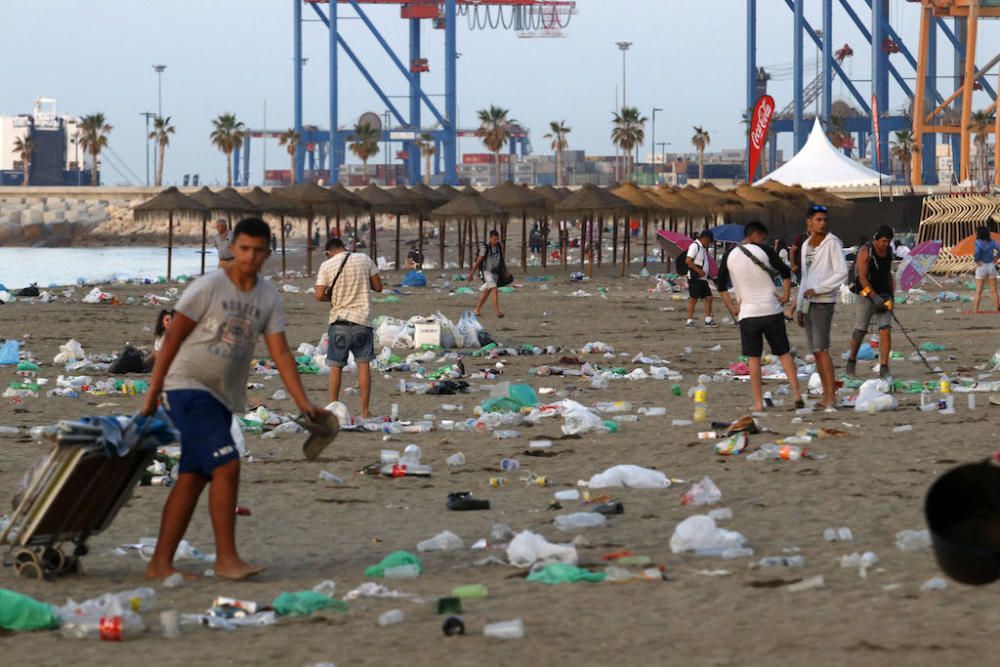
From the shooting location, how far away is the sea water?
49125mm

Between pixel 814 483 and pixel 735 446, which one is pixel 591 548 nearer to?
pixel 814 483

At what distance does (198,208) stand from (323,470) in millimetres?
33089

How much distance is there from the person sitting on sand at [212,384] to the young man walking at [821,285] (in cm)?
600

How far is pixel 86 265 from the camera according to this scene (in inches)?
2562

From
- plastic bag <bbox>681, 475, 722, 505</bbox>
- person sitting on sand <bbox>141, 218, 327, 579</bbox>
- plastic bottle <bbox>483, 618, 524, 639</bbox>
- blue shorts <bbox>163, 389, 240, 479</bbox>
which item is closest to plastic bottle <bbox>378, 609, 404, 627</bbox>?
plastic bottle <bbox>483, 618, 524, 639</bbox>

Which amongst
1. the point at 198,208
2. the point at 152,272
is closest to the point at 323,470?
the point at 198,208

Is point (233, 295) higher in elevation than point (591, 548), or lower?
higher

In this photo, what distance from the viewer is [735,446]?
31.1 feet

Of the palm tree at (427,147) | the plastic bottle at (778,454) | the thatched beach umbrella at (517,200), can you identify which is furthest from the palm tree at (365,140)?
the plastic bottle at (778,454)

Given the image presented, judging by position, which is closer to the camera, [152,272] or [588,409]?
[588,409]

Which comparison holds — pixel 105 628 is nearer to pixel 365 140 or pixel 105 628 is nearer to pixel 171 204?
pixel 171 204

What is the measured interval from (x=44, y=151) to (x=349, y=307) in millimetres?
138395

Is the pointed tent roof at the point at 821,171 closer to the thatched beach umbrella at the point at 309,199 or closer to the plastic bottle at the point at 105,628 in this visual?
the thatched beach umbrella at the point at 309,199

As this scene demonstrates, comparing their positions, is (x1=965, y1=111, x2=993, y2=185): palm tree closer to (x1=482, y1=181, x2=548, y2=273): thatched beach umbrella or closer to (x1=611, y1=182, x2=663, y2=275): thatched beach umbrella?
(x1=611, y1=182, x2=663, y2=275): thatched beach umbrella
